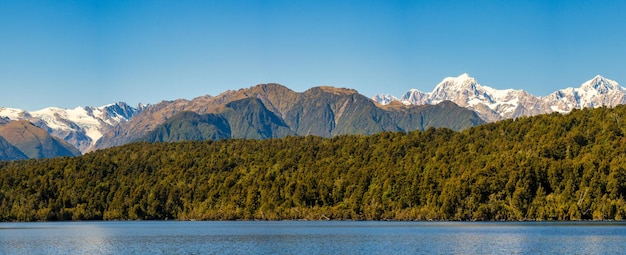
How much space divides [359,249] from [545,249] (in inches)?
1032

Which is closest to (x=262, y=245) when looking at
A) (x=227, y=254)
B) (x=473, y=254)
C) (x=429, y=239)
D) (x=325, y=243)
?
(x=325, y=243)

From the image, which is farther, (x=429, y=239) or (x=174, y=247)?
(x=429, y=239)

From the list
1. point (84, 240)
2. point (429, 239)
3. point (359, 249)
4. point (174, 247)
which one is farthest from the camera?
point (84, 240)

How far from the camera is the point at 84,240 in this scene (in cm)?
15838

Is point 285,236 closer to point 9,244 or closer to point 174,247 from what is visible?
point 174,247

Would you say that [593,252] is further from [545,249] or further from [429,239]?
[429,239]

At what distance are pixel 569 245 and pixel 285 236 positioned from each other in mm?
58219

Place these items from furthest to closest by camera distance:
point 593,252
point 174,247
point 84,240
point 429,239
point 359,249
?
point 84,240
point 429,239
point 174,247
point 359,249
point 593,252

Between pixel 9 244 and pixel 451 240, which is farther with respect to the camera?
pixel 9 244

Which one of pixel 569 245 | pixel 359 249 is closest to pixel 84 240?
pixel 359 249

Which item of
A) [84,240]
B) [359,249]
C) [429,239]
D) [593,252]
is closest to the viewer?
[593,252]

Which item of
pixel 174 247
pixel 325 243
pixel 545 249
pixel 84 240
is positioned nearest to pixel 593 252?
pixel 545 249

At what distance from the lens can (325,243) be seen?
13612 cm

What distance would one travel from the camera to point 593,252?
10850 centimetres
